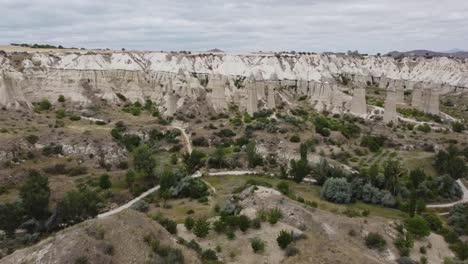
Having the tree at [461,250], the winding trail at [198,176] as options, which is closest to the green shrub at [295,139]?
the winding trail at [198,176]

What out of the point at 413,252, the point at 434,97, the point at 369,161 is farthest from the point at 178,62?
the point at 413,252

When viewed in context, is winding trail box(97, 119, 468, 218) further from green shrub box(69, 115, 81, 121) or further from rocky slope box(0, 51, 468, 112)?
rocky slope box(0, 51, 468, 112)

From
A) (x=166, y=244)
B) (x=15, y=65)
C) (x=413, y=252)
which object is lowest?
(x=413, y=252)

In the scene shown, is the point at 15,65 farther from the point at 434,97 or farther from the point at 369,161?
the point at 434,97

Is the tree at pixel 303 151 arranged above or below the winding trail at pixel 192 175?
above

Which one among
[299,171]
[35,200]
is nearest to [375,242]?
[299,171]

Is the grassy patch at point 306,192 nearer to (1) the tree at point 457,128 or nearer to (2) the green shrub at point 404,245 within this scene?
(2) the green shrub at point 404,245
